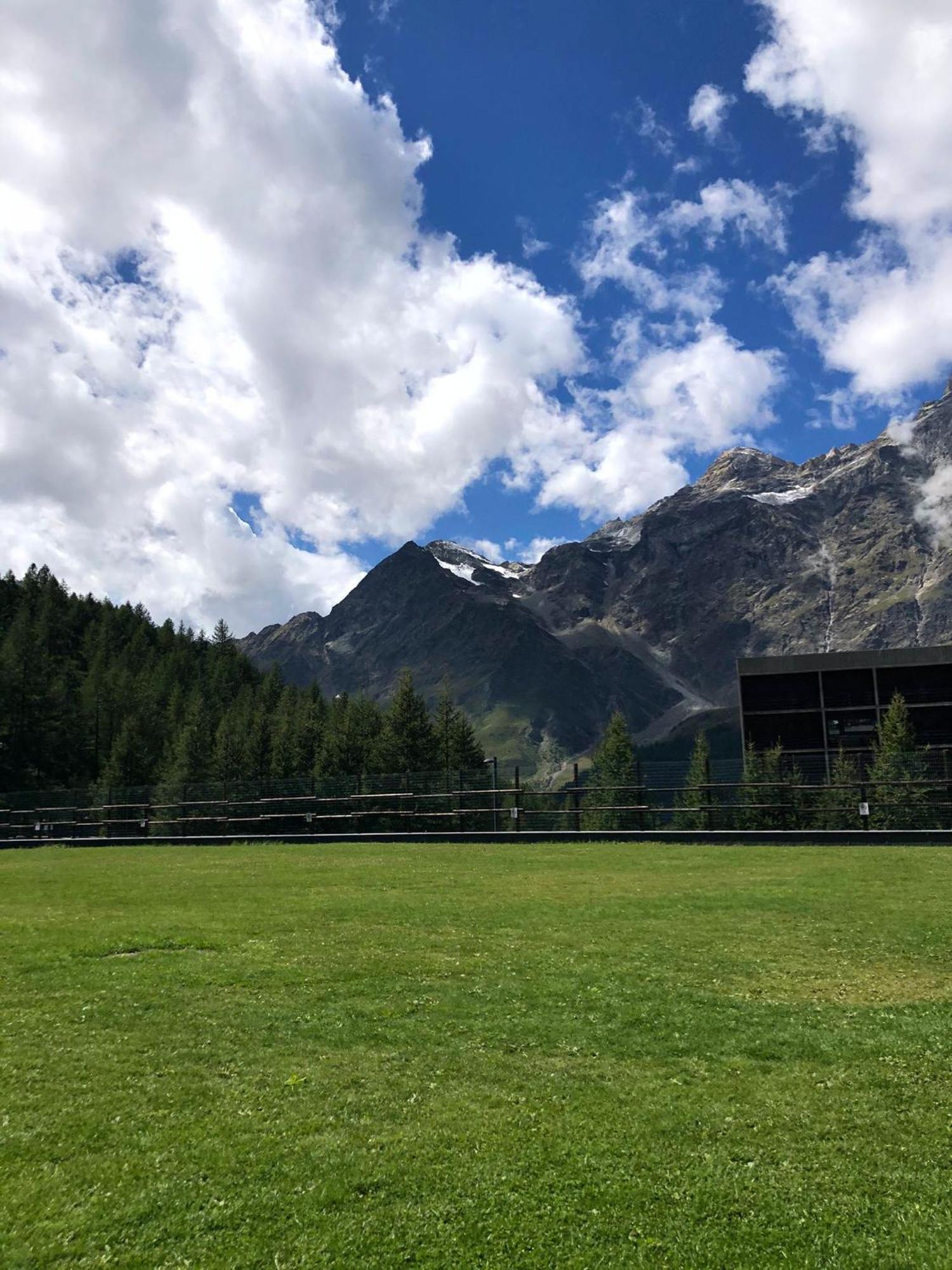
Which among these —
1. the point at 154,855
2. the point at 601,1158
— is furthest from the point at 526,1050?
the point at 154,855

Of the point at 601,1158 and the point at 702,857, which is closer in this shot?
the point at 601,1158

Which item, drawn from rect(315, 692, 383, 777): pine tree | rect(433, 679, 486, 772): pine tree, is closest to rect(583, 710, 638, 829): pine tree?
rect(315, 692, 383, 777): pine tree

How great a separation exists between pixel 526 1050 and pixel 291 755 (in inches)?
2995

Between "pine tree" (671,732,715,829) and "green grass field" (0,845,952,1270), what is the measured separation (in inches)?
682

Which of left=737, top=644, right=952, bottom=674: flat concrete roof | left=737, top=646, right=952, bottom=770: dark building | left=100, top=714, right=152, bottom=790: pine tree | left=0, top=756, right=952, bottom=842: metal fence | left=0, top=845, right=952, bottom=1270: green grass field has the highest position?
left=737, top=644, right=952, bottom=674: flat concrete roof

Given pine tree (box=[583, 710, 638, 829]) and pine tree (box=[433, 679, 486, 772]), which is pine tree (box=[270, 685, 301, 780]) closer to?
pine tree (box=[433, 679, 486, 772])

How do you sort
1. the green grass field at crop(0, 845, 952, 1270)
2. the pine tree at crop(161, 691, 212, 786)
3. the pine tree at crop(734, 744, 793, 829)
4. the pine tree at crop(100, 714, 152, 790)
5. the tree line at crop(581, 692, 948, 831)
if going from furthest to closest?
1. the pine tree at crop(100, 714, 152, 790)
2. the pine tree at crop(161, 691, 212, 786)
3. the pine tree at crop(734, 744, 793, 829)
4. the tree line at crop(581, 692, 948, 831)
5. the green grass field at crop(0, 845, 952, 1270)

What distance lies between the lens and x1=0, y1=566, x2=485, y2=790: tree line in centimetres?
7338

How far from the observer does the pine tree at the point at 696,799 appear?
32312 millimetres

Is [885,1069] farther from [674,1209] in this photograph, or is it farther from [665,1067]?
[674,1209]

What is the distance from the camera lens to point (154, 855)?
108ft

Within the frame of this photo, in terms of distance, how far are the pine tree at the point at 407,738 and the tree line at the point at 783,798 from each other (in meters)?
32.5

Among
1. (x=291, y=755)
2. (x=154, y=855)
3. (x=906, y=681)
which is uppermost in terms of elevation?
(x=906, y=681)

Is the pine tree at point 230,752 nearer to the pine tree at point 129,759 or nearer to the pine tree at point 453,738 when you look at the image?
the pine tree at point 129,759
